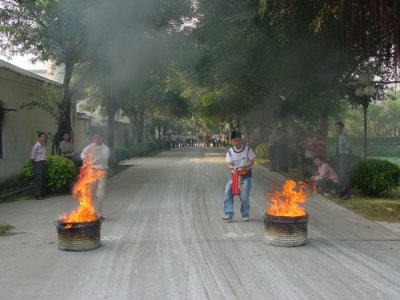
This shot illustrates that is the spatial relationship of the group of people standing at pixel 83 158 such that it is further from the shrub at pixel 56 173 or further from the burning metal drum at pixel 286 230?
the burning metal drum at pixel 286 230

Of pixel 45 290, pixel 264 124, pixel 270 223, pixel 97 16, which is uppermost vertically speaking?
pixel 97 16

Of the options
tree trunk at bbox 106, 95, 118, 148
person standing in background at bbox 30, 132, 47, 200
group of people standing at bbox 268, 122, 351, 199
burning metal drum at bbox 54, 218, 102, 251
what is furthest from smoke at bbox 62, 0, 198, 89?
burning metal drum at bbox 54, 218, 102, 251

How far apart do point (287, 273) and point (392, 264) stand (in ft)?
3.95

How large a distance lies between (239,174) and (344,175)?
3.36m

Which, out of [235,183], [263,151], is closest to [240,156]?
[235,183]

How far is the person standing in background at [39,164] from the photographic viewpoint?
10.1 meters

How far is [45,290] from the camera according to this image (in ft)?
14.0

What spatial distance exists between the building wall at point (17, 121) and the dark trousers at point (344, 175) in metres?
8.47

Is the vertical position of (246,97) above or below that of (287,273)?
above

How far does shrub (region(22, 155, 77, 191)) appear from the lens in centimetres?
1041

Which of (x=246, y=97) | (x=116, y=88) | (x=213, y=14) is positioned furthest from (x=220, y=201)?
(x=246, y=97)

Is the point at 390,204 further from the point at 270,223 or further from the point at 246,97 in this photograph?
the point at 246,97

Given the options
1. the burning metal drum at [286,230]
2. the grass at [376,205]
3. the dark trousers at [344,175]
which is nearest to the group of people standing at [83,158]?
the burning metal drum at [286,230]

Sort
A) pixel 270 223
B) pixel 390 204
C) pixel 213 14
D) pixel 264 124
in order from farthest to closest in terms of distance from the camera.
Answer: pixel 264 124 < pixel 213 14 < pixel 390 204 < pixel 270 223
